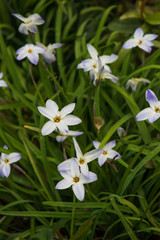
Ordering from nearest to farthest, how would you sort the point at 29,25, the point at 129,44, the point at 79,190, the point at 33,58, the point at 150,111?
the point at 79,190
the point at 150,111
the point at 33,58
the point at 29,25
the point at 129,44

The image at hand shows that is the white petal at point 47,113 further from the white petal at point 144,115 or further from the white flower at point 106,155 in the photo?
the white petal at point 144,115

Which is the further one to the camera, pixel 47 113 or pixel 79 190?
pixel 47 113

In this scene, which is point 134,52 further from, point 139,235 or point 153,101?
point 139,235

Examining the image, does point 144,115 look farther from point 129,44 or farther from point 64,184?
point 129,44

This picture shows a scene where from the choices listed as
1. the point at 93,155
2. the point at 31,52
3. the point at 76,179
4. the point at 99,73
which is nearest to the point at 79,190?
the point at 76,179

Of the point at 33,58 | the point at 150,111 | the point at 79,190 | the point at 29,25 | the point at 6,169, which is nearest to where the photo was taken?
the point at 79,190
